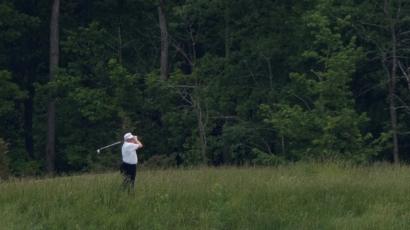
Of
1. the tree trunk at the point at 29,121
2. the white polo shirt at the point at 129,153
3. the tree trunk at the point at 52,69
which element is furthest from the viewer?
the tree trunk at the point at 29,121

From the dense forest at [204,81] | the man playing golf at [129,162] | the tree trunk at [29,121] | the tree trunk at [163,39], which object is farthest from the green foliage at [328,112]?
the man playing golf at [129,162]

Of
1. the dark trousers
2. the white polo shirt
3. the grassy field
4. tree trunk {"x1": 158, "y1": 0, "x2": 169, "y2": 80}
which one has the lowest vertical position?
the grassy field

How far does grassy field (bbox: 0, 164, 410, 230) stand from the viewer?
16.3 metres

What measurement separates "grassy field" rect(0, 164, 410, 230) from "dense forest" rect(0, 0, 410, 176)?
36.0 feet

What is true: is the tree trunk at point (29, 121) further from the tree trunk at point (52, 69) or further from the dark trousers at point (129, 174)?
the dark trousers at point (129, 174)

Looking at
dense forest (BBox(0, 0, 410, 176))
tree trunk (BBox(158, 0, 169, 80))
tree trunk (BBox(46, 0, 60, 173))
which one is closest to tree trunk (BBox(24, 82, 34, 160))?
dense forest (BBox(0, 0, 410, 176))

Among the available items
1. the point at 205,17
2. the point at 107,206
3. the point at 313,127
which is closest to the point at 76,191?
the point at 107,206

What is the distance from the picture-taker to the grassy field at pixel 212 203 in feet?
53.6

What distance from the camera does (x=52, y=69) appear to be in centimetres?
4006

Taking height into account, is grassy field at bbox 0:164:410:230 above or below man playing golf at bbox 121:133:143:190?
below

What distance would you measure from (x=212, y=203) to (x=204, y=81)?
21475 mm

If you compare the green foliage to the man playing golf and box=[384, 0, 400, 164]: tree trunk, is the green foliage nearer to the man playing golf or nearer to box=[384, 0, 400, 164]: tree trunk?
box=[384, 0, 400, 164]: tree trunk

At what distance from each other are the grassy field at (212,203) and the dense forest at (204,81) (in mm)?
10987

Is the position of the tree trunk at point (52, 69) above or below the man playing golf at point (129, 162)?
above
